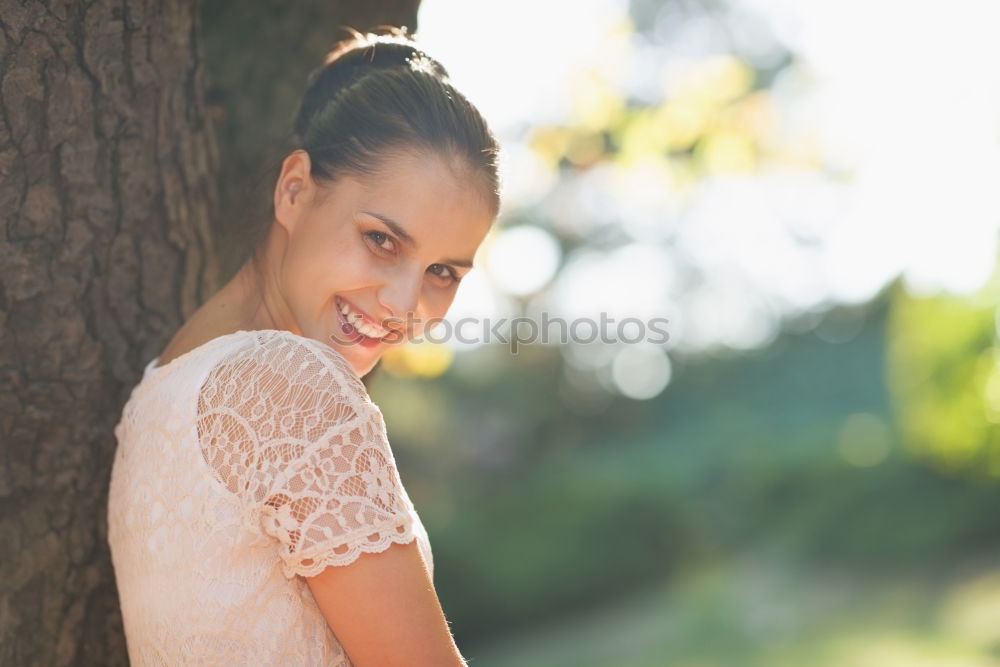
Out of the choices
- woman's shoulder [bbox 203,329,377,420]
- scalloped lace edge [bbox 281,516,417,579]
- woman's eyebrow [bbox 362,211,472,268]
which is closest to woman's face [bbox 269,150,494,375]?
woman's eyebrow [bbox 362,211,472,268]

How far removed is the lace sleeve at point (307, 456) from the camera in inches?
60.9

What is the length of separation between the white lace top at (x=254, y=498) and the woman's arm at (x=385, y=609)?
0.08ft

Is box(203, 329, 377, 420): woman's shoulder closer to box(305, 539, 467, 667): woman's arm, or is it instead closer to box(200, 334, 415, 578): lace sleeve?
box(200, 334, 415, 578): lace sleeve

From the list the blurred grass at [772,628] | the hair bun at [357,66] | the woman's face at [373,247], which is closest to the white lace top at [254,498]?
the woman's face at [373,247]

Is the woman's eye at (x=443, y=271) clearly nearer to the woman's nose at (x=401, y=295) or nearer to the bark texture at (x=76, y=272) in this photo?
the woman's nose at (x=401, y=295)

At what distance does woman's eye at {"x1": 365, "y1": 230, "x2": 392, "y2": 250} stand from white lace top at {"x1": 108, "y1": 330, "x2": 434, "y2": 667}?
311 millimetres

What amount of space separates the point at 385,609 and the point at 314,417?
305mm

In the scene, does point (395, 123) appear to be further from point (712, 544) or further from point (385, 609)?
point (712, 544)

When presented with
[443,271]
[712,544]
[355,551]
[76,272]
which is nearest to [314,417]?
[355,551]

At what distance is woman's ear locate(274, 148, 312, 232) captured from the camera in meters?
2.00

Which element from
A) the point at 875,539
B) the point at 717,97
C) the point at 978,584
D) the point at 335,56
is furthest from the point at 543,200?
the point at 335,56

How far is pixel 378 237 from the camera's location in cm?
189

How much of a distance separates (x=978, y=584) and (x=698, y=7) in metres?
12.1

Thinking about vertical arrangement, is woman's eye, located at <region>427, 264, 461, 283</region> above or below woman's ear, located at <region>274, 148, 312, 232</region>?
below
